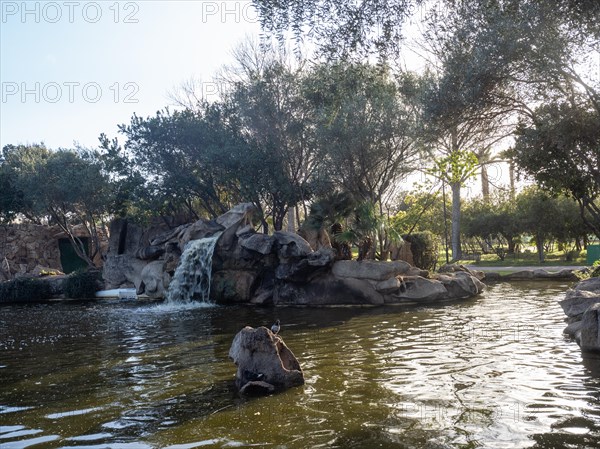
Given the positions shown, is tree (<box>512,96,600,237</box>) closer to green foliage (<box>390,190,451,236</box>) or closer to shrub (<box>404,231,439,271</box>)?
shrub (<box>404,231,439,271</box>)

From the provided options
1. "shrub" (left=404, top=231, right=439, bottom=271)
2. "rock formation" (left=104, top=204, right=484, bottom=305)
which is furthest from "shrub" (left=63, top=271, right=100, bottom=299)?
"shrub" (left=404, top=231, right=439, bottom=271)

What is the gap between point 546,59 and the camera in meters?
14.2

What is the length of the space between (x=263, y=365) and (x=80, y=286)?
2397cm

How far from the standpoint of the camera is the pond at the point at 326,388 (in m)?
7.44

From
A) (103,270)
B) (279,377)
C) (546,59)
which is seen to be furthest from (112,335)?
(103,270)

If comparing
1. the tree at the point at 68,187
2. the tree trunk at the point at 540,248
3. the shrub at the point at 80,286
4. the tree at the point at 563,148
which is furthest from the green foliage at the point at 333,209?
the tree trunk at the point at 540,248

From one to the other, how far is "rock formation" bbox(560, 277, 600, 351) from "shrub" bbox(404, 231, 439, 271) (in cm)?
1523

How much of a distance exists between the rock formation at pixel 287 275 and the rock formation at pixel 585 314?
7.41m

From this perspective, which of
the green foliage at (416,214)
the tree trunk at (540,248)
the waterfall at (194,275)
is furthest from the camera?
the green foliage at (416,214)

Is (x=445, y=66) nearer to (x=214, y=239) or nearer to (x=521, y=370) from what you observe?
(x=521, y=370)

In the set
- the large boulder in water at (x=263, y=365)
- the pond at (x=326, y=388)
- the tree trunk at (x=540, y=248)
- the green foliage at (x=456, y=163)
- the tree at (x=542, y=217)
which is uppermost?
the green foliage at (x=456, y=163)

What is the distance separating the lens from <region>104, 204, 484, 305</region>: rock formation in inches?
910

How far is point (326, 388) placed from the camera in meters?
9.78

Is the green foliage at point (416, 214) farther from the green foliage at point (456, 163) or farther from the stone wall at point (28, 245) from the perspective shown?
the stone wall at point (28, 245)
